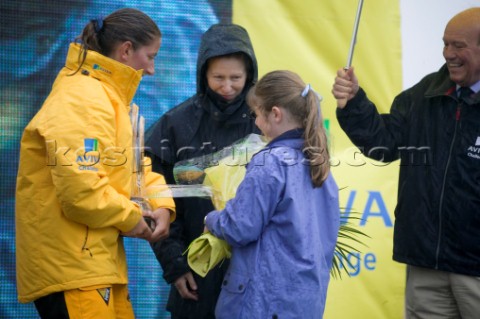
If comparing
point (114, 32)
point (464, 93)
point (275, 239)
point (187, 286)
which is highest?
point (114, 32)

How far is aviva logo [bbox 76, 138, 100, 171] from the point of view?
8.25 feet

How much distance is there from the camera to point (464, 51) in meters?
3.18

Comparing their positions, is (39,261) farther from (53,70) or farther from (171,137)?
(53,70)

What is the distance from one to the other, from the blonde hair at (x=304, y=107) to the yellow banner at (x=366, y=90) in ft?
4.22

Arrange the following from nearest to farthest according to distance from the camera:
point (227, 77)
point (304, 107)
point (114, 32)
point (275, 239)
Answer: point (275, 239), point (304, 107), point (114, 32), point (227, 77)

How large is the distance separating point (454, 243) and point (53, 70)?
2049mm

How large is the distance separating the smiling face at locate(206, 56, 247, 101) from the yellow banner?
0.81m

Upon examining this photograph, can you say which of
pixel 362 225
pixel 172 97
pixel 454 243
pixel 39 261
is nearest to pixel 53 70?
pixel 172 97

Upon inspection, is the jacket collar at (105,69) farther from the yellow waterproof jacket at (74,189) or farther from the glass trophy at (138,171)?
the glass trophy at (138,171)

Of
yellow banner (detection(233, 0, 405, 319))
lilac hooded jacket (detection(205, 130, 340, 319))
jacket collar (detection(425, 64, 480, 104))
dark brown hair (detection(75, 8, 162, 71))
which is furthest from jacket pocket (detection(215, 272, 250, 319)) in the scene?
yellow banner (detection(233, 0, 405, 319))

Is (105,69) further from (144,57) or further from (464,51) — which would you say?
(464,51)

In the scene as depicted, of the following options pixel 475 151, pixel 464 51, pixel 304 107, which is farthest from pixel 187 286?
pixel 464 51

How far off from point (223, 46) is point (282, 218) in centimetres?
92

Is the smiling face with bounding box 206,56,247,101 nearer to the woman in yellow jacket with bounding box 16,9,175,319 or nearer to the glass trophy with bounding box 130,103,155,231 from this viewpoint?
the glass trophy with bounding box 130,103,155,231
